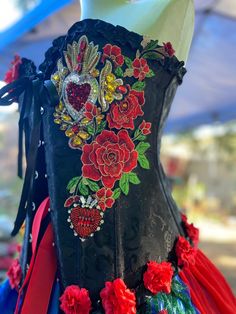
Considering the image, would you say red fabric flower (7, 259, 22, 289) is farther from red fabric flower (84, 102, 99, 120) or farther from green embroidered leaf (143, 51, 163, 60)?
green embroidered leaf (143, 51, 163, 60)

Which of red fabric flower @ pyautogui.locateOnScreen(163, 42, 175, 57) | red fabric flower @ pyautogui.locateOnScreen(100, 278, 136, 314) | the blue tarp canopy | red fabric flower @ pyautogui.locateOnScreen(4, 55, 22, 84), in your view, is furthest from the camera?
the blue tarp canopy

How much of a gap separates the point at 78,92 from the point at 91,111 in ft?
0.13

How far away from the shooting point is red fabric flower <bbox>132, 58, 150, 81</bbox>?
2.53ft

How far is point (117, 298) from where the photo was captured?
70cm

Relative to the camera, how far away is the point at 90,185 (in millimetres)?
745

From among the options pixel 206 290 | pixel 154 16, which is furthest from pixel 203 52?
pixel 206 290

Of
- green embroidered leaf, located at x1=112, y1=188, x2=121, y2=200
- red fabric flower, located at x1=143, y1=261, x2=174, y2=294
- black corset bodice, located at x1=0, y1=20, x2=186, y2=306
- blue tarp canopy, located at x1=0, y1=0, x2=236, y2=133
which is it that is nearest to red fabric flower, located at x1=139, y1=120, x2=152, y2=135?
black corset bodice, located at x1=0, y1=20, x2=186, y2=306

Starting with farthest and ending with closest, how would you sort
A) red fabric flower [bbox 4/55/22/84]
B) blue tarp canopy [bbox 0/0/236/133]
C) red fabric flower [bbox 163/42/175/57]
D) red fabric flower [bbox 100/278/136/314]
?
blue tarp canopy [bbox 0/0/236/133] → red fabric flower [bbox 4/55/22/84] → red fabric flower [bbox 163/42/175/57] → red fabric flower [bbox 100/278/136/314]

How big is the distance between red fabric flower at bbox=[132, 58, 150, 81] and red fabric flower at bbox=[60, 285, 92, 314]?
14.1 inches

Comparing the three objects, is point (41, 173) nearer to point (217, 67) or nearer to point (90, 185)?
point (90, 185)

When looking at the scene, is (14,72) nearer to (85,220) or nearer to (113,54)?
(113,54)

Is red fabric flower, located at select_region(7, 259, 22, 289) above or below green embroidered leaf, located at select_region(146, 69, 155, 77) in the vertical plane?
below

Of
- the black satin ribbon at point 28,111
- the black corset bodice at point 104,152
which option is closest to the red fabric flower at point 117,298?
the black corset bodice at point 104,152

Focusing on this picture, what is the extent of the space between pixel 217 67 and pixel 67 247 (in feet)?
5.54
